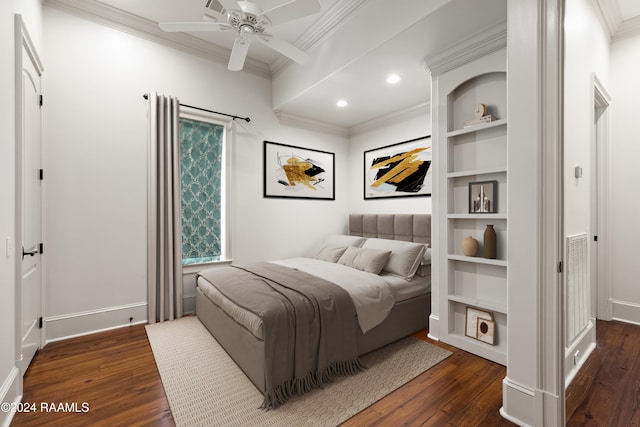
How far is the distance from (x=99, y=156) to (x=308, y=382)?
2.96 metres

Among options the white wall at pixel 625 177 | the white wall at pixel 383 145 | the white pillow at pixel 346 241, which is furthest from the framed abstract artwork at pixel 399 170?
the white wall at pixel 625 177

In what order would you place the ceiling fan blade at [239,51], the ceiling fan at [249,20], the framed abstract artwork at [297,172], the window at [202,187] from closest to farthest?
the ceiling fan at [249,20]
the ceiling fan blade at [239,51]
the window at [202,187]
the framed abstract artwork at [297,172]

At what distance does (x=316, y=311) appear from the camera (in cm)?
209

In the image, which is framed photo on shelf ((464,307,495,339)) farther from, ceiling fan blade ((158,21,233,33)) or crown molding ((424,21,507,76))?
ceiling fan blade ((158,21,233,33))

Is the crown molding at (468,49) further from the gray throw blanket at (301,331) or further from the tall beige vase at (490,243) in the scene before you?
the gray throw blanket at (301,331)

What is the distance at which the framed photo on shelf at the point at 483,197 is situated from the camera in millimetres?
2396

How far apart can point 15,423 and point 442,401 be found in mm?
2556

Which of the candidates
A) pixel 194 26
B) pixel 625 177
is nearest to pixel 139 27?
pixel 194 26

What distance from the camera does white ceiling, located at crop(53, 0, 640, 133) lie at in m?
2.25

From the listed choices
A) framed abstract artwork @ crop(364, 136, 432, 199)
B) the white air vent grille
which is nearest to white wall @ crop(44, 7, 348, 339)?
framed abstract artwork @ crop(364, 136, 432, 199)

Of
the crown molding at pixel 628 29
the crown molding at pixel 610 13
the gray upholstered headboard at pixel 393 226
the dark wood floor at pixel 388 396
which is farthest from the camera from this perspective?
the gray upholstered headboard at pixel 393 226

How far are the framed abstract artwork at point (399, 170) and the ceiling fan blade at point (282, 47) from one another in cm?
199

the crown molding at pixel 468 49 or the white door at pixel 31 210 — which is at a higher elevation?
the crown molding at pixel 468 49

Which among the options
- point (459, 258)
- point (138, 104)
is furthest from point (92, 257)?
point (459, 258)
